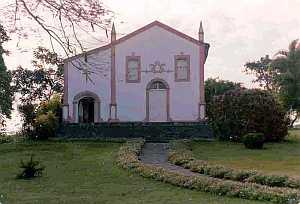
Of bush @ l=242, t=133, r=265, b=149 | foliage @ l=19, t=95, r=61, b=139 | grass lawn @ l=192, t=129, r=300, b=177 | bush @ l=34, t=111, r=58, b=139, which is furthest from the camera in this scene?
foliage @ l=19, t=95, r=61, b=139

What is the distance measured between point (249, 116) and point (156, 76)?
663 centimetres

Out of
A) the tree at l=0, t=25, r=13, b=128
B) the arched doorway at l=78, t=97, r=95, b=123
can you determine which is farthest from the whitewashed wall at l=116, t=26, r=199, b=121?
the tree at l=0, t=25, r=13, b=128

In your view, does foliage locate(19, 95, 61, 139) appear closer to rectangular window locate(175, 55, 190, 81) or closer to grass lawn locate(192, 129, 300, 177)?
rectangular window locate(175, 55, 190, 81)

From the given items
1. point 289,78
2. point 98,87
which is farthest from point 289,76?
point 98,87

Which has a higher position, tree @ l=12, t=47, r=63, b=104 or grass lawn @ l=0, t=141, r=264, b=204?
tree @ l=12, t=47, r=63, b=104

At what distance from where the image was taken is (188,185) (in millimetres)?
15445

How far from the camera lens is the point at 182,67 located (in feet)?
126

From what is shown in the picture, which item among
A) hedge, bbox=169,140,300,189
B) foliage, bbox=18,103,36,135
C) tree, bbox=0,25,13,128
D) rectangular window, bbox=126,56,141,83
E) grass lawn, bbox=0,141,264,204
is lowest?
grass lawn, bbox=0,141,264,204

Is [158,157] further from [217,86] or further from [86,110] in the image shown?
[217,86]

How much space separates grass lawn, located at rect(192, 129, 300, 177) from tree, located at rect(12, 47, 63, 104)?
20.5 m

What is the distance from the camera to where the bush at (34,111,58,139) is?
3513 cm

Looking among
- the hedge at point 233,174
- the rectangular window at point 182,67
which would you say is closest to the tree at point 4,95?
the rectangular window at point 182,67

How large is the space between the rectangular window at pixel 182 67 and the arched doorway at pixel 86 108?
5338 mm

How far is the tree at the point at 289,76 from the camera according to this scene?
48938 millimetres
